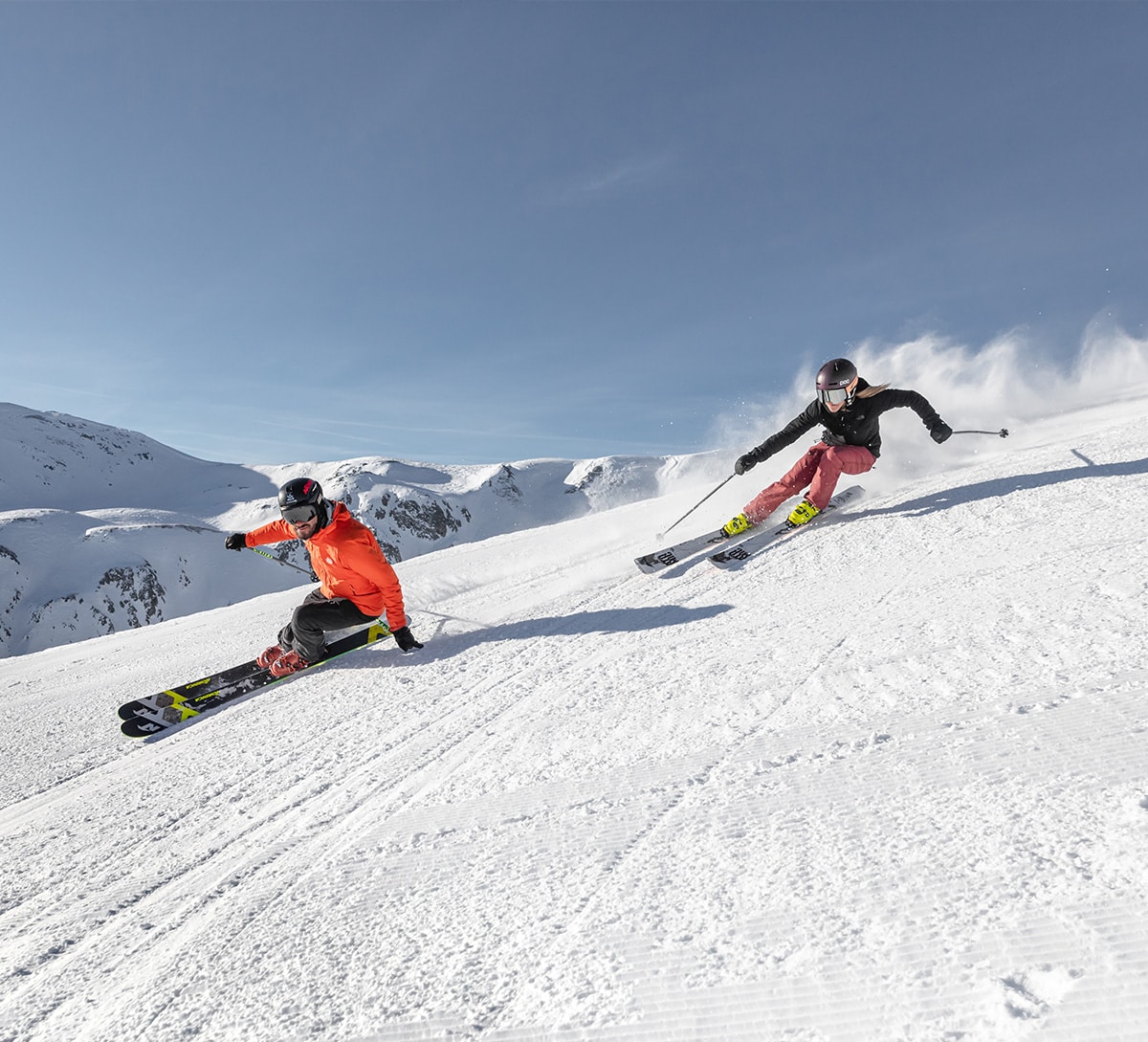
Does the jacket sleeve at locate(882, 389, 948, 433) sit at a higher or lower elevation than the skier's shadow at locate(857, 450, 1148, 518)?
higher

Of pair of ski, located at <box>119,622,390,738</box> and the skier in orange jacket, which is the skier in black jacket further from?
pair of ski, located at <box>119,622,390,738</box>

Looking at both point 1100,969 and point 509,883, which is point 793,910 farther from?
point 509,883

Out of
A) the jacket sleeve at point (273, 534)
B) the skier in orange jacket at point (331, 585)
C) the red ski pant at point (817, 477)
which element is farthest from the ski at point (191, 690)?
the red ski pant at point (817, 477)

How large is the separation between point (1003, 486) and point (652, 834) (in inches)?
239

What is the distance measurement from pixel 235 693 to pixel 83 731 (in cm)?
94

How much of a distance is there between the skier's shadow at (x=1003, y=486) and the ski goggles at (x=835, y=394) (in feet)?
4.05

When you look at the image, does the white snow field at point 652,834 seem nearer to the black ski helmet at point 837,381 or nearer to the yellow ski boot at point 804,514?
the yellow ski boot at point 804,514

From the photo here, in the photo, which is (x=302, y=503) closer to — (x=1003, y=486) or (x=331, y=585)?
(x=331, y=585)

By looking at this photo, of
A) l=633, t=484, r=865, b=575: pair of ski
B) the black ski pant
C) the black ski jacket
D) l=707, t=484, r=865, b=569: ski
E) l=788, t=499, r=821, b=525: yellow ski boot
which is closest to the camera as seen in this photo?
the black ski pant

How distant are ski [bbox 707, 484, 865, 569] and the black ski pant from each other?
324cm

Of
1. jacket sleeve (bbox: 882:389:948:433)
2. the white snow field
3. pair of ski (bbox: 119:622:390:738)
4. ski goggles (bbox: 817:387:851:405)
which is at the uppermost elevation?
ski goggles (bbox: 817:387:851:405)

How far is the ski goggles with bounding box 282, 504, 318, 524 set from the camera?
5.02 m

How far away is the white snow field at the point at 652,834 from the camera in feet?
4.91

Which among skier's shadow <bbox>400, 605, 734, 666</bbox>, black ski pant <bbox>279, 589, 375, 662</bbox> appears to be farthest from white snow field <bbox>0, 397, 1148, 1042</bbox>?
black ski pant <bbox>279, 589, 375, 662</bbox>
